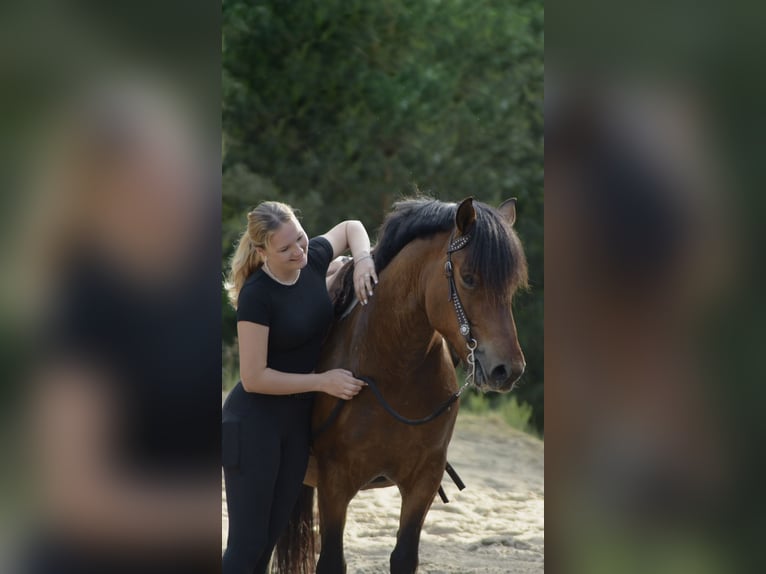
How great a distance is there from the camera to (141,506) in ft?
3.15

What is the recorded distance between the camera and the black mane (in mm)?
2721

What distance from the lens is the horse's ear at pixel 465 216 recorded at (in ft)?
9.14

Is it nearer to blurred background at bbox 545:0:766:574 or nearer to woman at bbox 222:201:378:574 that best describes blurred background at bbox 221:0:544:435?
woman at bbox 222:201:378:574

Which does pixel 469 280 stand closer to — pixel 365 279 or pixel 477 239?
pixel 477 239

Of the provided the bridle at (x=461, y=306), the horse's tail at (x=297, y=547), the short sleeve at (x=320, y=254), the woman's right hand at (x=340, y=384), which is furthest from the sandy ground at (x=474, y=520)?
the bridle at (x=461, y=306)

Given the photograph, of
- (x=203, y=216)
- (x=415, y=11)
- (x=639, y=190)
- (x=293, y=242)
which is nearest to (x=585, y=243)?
(x=639, y=190)

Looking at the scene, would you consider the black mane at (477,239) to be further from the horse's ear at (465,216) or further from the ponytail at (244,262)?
the ponytail at (244,262)

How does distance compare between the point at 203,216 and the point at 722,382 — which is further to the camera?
the point at 203,216

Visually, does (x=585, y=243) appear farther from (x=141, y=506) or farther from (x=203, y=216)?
(x=141, y=506)

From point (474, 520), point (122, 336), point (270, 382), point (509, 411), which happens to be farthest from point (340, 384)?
point (509, 411)

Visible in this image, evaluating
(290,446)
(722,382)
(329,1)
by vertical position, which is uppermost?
(329,1)

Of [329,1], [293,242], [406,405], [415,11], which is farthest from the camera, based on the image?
[415,11]

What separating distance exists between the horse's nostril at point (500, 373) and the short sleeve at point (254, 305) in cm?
71

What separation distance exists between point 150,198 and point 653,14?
0.52 metres
